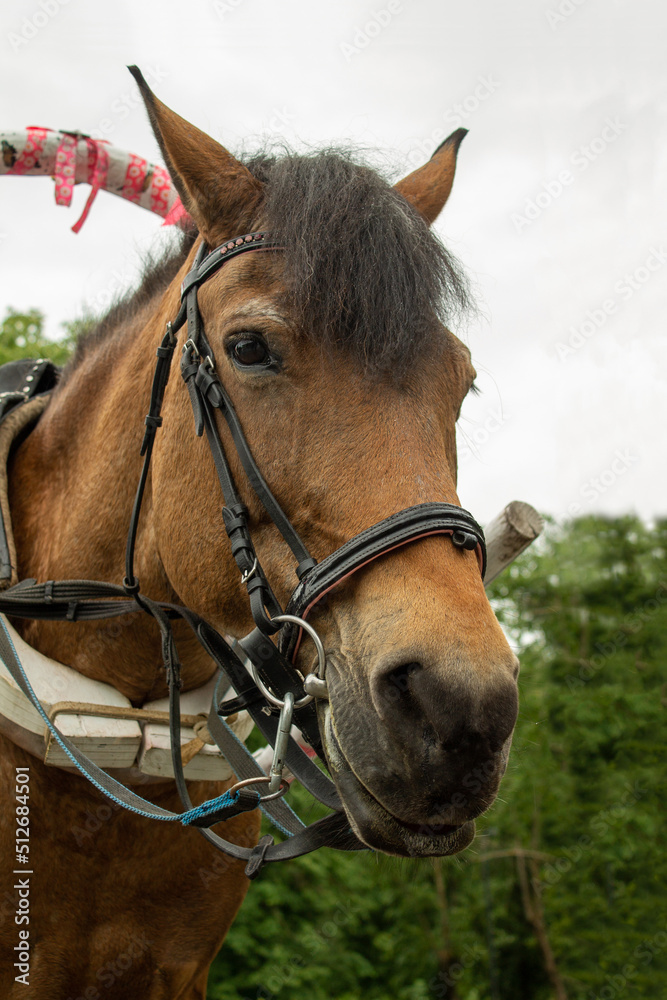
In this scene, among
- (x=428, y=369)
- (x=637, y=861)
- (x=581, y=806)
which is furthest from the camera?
(x=581, y=806)

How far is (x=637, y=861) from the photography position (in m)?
9.06

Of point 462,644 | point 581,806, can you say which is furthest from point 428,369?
point 581,806

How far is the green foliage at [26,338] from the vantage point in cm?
746

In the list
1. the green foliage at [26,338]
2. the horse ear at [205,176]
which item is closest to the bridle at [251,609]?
the horse ear at [205,176]

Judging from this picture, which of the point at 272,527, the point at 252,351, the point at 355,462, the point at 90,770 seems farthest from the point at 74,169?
the point at 90,770

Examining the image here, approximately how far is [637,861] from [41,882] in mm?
8468

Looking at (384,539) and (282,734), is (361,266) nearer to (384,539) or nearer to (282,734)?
(384,539)

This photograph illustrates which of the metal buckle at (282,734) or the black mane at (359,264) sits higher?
the black mane at (359,264)

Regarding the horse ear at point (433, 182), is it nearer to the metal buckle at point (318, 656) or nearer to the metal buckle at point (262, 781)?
the metal buckle at point (318, 656)

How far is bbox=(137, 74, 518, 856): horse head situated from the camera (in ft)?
5.13

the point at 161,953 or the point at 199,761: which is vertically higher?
the point at 199,761

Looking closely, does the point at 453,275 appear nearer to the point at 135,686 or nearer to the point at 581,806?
the point at 135,686

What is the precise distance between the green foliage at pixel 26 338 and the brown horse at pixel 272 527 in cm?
472

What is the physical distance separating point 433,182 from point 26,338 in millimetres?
6467
